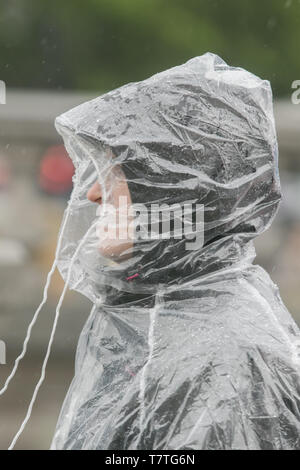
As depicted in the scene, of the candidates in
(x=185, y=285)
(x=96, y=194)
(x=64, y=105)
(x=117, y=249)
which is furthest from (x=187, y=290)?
(x=64, y=105)

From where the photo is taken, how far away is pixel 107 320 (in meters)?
1.81

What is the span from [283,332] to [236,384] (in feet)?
0.67

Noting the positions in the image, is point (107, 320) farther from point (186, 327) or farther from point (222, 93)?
point (222, 93)

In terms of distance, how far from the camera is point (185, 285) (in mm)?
1754

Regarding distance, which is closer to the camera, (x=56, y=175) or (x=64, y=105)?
(x=56, y=175)

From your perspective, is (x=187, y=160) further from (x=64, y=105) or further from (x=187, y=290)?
(x=64, y=105)

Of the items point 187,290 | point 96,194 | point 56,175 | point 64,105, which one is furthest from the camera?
point 64,105

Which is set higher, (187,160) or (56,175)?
(187,160)

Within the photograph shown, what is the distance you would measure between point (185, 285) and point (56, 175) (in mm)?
3484

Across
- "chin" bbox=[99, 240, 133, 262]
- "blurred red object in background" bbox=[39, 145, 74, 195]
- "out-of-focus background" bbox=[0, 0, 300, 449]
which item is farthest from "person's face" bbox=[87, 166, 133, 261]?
"blurred red object in background" bbox=[39, 145, 74, 195]

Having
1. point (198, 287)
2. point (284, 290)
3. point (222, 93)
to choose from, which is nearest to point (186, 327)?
point (198, 287)

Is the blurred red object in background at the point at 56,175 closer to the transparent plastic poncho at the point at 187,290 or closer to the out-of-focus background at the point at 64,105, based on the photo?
the out-of-focus background at the point at 64,105

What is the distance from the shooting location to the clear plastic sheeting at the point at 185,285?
1.55 m

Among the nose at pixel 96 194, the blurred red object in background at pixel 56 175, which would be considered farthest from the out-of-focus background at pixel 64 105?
the nose at pixel 96 194
